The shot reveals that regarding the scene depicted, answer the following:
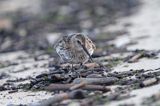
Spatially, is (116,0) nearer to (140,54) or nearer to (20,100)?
(140,54)

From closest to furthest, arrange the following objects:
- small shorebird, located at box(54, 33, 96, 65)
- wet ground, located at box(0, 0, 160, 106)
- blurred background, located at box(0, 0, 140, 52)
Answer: wet ground, located at box(0, 0, 160, 106), small shorebird, located at box(54, 33, 96, 65), blurred background, located at box(0, 0, 140, 52)

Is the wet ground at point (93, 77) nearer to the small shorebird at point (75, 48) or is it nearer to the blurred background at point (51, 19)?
the small shorebird at point (75, 48)

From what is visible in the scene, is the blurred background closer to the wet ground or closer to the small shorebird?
the wet ground

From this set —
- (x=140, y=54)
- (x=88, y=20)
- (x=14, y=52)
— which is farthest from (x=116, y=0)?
(x=140, y=54)

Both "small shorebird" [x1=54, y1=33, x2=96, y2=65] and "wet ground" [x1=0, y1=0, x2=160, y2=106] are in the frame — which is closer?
"wet ground" [x1=0, y1=0, x2=160, y2=106]

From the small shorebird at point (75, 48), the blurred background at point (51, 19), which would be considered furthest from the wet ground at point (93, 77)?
the blurred background at point (51, 19)

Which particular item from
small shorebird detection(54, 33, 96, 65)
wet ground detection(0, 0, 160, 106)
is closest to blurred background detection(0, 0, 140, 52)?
wet ground detection(0, 0, 160, 106)

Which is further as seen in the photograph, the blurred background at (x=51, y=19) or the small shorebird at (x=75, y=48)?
the blurred background at (x=51, y=19)
